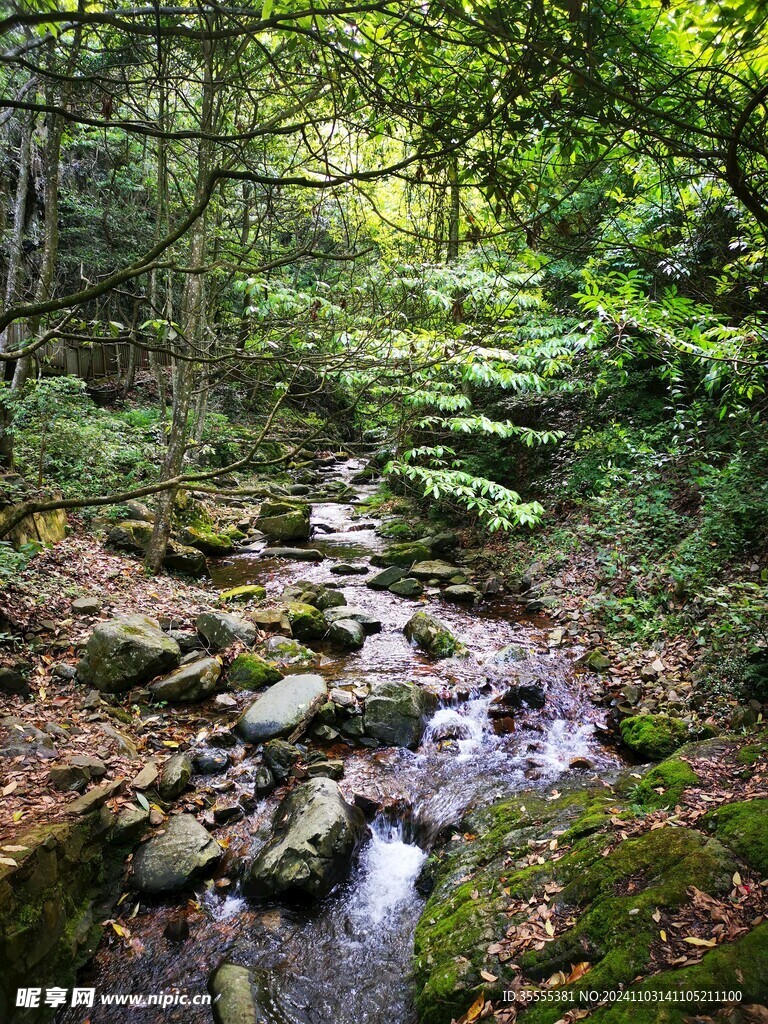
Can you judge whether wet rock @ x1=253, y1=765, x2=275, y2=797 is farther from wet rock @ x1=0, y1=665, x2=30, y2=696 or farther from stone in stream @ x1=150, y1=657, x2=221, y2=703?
wet rock @ x1=0, y1=665, x2=30, y2=696

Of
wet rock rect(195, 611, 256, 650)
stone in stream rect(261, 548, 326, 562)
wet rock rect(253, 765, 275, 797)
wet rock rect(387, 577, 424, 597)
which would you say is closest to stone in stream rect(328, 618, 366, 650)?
wet rock rect(195, 611, 256, 650)

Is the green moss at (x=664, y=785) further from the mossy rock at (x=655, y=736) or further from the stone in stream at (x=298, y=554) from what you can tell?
the stone in stream at (x=298, y=554)

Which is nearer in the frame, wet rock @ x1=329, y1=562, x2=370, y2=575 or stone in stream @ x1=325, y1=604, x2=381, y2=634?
stone in stream @ x1=325, y1=604, x2=381, y2=634

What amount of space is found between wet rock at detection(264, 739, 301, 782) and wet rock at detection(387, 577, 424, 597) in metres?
4.24

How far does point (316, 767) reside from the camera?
189 inches

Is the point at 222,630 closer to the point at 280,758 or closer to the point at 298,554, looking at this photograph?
the point at 280,758

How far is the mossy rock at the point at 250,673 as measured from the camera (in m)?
5.96

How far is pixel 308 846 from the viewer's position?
3820 mm

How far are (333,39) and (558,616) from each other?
6.97 metres

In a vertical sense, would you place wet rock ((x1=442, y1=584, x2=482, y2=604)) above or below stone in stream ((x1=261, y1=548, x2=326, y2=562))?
above

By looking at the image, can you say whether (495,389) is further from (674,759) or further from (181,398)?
(674,759)

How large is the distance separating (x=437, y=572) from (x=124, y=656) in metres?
5.57

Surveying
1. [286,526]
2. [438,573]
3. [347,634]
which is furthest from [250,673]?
[286,526]

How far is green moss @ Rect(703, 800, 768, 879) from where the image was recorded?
2.46 m
